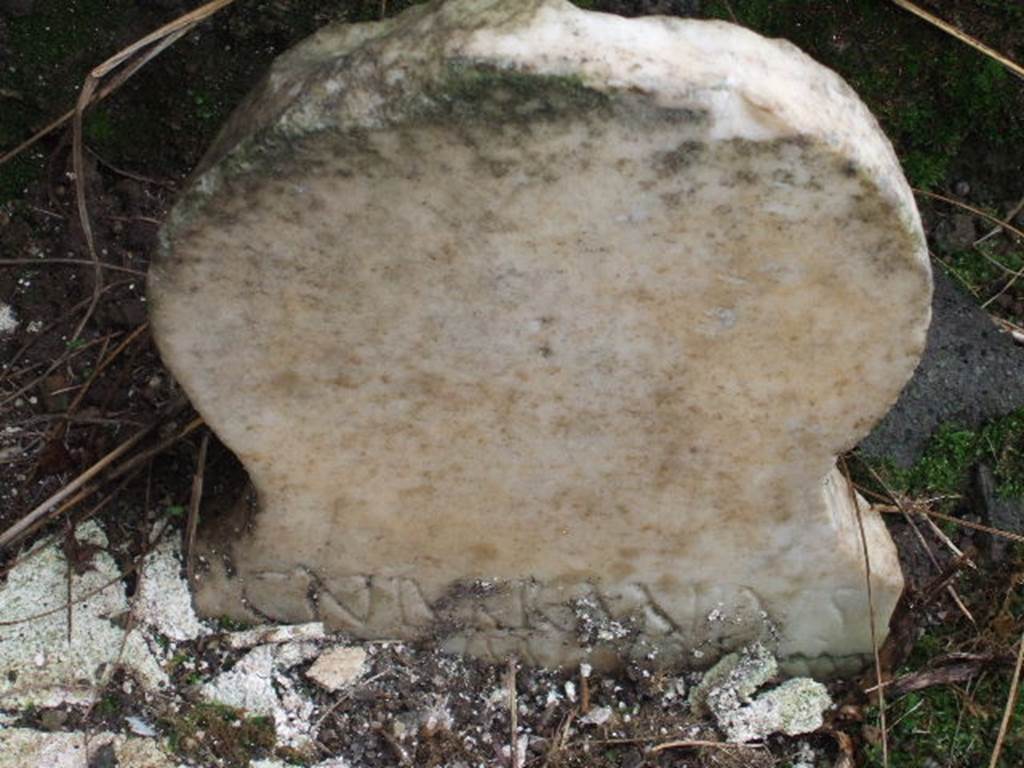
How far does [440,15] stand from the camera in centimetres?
166

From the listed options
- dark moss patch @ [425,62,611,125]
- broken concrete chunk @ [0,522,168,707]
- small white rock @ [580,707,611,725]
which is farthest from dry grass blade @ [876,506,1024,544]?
broken concrete chunk @ [0,522,168,707]

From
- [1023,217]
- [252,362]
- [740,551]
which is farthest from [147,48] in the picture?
[1023,217]

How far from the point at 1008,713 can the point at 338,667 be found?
3.61 ft

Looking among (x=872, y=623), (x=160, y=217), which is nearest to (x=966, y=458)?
(x=872, y=623)

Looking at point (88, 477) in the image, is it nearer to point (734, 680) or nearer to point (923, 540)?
point (734, 680)

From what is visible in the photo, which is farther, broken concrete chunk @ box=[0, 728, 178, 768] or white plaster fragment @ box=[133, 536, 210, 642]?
white plaster fragment @ box=[133, 536, 210, 642]

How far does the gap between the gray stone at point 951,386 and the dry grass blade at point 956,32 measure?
0.42 metres

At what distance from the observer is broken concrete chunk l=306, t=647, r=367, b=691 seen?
2275 millimetres

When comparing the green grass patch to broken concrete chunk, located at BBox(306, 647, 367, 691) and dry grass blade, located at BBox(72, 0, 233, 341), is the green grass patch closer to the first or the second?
broken concrete chunk, located at BBox(306, 647, 367, 691)

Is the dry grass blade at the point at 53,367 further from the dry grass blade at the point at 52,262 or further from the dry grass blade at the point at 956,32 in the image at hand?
the dry grass blade at the point at 956,32

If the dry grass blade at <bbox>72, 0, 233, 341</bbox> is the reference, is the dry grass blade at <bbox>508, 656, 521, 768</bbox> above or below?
below

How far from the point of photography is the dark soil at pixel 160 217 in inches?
91.0

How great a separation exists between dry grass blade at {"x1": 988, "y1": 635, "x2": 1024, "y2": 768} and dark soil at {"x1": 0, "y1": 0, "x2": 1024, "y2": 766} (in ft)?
0.11

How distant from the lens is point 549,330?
74.4 inches
